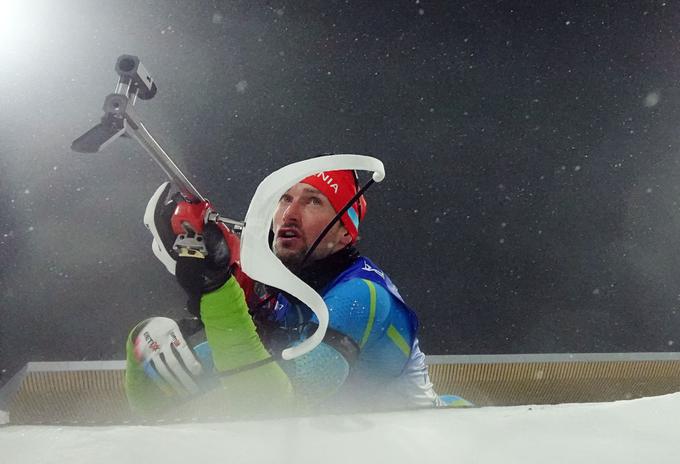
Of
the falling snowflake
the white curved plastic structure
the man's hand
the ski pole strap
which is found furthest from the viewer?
the falling snowflake

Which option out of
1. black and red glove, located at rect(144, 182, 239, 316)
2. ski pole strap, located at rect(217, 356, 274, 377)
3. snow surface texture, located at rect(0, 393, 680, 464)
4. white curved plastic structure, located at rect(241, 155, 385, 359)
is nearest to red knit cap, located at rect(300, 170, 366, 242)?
black and red glove, located at rect(144, 182, 239, 316)

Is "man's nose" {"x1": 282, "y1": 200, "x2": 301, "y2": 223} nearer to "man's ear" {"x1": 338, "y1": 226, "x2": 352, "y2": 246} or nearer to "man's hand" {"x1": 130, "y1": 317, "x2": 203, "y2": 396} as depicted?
A: "man's ear" {"x1": 338, "y1": 226, "x2": 352, "y2": 246}

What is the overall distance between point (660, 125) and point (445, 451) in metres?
1.76

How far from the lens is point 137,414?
2.77ft

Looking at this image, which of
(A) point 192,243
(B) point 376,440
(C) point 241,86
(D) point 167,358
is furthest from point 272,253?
(C) point 241,86

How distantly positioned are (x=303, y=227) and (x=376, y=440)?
0.59 meters

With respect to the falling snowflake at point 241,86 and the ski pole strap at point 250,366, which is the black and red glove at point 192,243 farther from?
the falling snowflake at point 241,86

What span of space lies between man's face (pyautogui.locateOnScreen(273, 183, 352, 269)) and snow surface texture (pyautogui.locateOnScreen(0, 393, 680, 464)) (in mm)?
522

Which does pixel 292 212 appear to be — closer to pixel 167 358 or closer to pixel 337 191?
pixel 337 191

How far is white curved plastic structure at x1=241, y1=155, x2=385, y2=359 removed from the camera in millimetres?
418

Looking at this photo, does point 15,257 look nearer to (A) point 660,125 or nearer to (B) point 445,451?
(B) point 445,451

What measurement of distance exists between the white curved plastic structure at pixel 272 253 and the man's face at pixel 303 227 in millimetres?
347

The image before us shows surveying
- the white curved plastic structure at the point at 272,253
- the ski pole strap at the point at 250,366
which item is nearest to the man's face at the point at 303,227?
the ski pole strap at the point at 250,366

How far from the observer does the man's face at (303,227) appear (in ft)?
2.63
